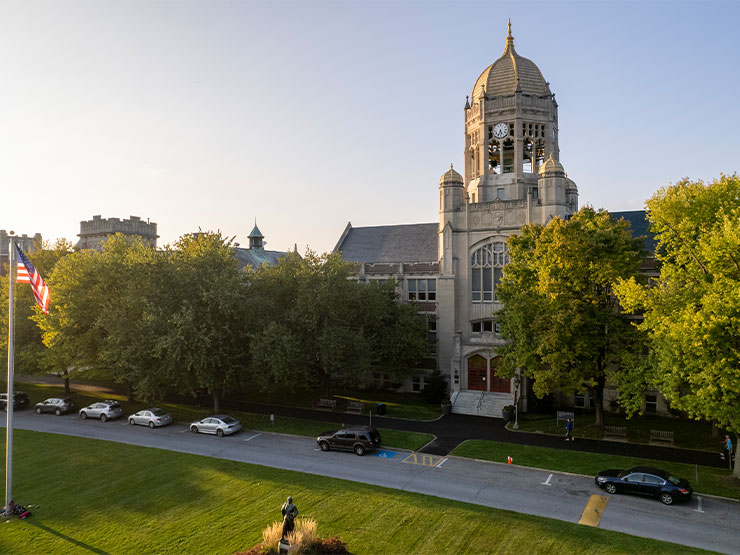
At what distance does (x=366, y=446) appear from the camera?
3033cm

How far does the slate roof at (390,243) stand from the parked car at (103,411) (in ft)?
86.0

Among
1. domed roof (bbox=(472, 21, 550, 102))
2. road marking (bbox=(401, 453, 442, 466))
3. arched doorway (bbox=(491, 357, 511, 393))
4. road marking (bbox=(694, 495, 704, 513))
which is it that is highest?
domed roof (bbox=(472, 21, 550, 102))

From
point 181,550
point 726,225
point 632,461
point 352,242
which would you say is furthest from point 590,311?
point 352,242

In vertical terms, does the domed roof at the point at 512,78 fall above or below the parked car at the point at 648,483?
above

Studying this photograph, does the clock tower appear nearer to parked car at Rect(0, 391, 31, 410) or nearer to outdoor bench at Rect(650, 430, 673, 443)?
outdoor bench at Rect(650, 430, 673, 443)

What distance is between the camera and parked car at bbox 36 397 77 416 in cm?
4100

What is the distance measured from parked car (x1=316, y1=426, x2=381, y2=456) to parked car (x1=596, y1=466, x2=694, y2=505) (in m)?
12.6

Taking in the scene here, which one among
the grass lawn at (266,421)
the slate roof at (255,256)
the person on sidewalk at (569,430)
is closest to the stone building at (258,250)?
the slate roof at (255,256)

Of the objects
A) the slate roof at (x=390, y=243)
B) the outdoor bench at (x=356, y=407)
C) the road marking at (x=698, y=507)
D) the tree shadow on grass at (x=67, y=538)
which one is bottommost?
the tree shadow on grass at (x=67, y=538)

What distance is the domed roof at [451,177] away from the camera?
47312 mm

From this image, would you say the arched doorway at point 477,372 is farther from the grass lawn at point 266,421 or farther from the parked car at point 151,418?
the parked car at point 151,418

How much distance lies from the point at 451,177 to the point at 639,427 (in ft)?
85.1

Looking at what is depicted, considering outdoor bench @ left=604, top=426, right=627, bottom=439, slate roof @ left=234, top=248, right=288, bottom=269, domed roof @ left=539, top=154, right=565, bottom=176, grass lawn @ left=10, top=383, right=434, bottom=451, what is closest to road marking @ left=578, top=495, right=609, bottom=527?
outdoor bench @ left=604, top=426, right=627, bottom=439

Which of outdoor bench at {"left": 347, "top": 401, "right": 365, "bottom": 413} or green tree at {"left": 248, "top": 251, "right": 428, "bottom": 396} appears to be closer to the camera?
green tree at {"left": 248, "top": 251, "right": 428, "bottom": 396}
